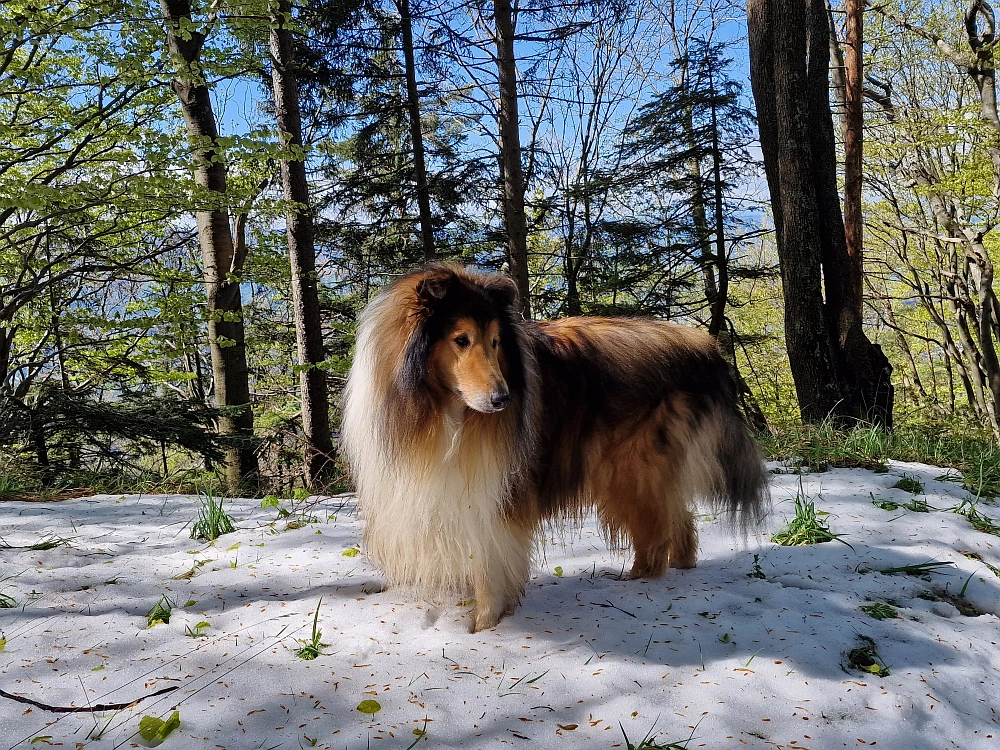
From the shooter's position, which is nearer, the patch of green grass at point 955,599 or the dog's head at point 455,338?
the dog's head at point 455,338

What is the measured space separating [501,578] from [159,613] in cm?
145

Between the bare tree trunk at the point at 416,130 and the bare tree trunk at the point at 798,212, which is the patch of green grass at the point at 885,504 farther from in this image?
the bare tree trunk at the point at 416,130

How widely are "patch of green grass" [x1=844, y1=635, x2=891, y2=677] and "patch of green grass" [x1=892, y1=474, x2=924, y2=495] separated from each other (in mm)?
2199

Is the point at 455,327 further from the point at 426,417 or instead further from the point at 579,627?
the point at 579,627

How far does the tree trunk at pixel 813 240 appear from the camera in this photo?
666 cm

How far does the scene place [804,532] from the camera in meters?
3.84

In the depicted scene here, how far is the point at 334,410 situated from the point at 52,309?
4588 mm

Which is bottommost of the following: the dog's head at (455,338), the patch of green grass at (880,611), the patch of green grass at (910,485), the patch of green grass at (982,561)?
the patch of green grass at (982,561)

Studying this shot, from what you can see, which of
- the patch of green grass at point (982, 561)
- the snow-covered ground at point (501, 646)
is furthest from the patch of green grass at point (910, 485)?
the patch of green grass at point (982, 561)

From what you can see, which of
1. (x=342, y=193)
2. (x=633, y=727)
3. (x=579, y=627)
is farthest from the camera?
(x=342, y=193)

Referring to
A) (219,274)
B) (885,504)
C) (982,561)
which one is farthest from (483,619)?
(219,274)

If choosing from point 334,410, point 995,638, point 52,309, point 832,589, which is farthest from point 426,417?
point 334,410

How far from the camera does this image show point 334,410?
39.9ft

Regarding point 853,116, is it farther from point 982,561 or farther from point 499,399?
point 499,399
